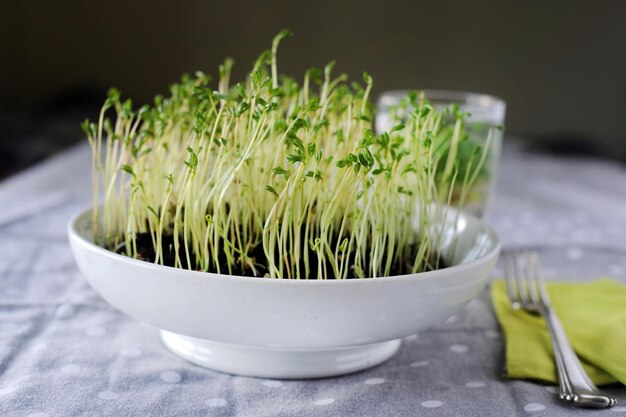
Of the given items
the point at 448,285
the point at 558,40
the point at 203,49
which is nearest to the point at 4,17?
the point at 203,49

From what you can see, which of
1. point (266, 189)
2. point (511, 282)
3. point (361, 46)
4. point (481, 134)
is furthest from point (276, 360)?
point (361, 46)

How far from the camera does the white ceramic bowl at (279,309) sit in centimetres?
59

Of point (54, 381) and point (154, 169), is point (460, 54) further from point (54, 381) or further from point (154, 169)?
point (54, 381)

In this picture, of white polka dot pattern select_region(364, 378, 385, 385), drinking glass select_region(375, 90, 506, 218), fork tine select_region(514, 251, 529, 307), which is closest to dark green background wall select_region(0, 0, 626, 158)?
drinking glass select_region(375, 90, 506, 218)

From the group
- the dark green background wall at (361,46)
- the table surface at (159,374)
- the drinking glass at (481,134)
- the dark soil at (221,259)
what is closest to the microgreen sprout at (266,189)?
the dark soil at (221,259)

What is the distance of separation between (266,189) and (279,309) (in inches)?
4.7

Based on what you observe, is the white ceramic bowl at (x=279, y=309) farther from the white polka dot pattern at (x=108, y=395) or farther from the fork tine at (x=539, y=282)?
the fork tine at (x=539, y=282)

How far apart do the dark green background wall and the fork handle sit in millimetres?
2977

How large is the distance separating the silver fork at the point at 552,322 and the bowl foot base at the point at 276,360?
193mm

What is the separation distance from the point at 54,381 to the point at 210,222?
0.70 ft

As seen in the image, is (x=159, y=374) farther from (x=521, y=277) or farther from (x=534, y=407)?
(x=521, y=277)

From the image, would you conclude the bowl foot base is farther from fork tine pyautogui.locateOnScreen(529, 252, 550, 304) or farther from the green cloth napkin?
fork tine pyautogui.locateOnScreen(529, 252, 550, 304)

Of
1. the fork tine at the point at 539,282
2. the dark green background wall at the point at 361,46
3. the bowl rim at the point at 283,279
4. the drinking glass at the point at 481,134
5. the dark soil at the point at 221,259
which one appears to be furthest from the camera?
the dark green background wall at the point at 361,46

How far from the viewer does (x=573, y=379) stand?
66 centimetres
